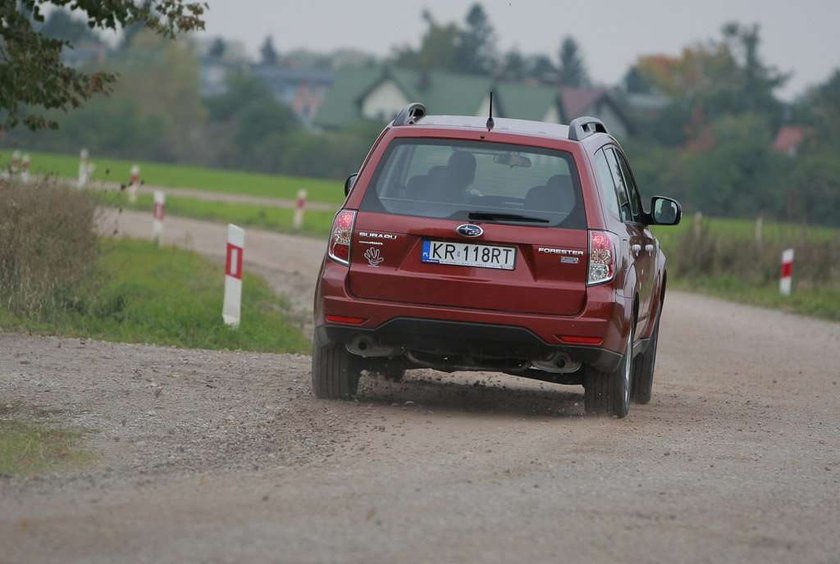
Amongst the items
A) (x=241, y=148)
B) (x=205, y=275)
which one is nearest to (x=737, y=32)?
(x=241, y=148)

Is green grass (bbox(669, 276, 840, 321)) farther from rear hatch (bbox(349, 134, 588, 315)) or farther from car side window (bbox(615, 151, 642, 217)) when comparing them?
rear hatch (bbox(349, 134, 588, 315))

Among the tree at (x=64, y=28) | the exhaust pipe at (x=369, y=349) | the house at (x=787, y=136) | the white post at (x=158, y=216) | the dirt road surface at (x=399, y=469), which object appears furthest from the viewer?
the house at (x=787, y=136)

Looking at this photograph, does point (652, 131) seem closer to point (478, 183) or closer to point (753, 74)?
point (753, 74)

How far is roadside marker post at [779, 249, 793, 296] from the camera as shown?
83.7 feet

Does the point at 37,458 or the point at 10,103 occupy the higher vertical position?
the point at 10,103

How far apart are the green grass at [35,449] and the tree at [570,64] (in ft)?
560

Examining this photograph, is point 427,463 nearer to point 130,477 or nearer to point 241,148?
point 130,477

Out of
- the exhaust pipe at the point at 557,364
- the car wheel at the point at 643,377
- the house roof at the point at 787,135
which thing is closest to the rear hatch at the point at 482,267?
the exhaust pipe at the point at 557,364

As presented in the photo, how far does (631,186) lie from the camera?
11703 mm

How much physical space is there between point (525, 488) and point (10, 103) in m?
7.14

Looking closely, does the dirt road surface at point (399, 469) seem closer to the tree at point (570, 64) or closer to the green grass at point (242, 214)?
the green grass at point (242, 214)

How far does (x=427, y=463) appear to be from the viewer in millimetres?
7941

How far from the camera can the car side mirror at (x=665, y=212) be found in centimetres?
1132

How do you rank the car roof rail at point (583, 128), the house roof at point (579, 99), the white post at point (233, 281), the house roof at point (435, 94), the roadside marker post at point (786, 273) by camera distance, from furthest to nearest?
1. the house roof at point (579, 99)
2. the house roof at point (435, 94)
3. the roadside marker post at point (786, 273)
4. the white post at point (233, 281)
5. the car roof rail at point (583, 128)
